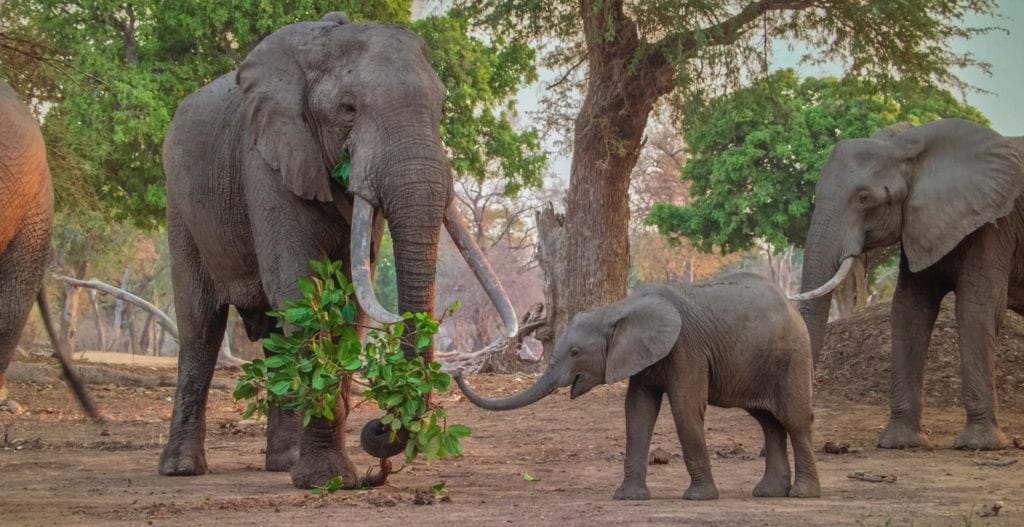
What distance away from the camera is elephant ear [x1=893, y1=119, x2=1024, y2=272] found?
38.0 ft

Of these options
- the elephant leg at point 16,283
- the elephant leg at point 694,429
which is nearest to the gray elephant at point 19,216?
the elephant leg at point 16,283

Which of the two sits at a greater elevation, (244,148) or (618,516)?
(244,148)

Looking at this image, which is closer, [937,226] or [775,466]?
[775,466]

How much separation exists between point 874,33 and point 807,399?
1203cm

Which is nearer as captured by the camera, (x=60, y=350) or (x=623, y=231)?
(x=60, y=350)

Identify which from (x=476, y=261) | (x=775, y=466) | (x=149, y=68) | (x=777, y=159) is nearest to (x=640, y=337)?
(x=476, y=261)

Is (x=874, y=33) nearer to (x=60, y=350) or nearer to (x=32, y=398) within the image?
(x=32, y=398)

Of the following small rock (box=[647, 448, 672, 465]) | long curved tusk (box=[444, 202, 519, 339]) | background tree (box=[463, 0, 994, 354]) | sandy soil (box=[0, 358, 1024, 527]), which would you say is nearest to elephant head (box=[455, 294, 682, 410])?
long curved tusk (box=[444, 202, 519, 339])

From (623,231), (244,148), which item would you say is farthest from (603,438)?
(623,231)

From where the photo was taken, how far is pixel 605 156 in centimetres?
1847

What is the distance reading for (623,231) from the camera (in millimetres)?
18891

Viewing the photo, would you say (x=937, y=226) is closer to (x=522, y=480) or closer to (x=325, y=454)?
(x=522, y=480)

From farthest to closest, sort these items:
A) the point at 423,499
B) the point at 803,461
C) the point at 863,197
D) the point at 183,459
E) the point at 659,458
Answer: the point at 863,197 → the point at 659,458 → the point at 183,459 → the point at 803,461 → the point at 423,499

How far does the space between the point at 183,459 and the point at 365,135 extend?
308cm
